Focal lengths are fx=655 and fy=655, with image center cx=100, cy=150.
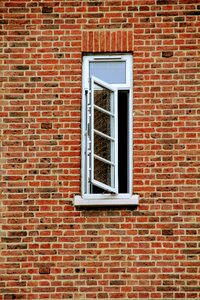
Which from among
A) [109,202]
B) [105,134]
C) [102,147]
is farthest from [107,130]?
[109,202]

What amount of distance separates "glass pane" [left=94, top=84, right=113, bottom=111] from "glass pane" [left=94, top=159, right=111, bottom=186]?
Answer: 729mm

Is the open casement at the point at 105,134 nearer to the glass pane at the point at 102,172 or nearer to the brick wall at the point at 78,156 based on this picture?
the glass pane at the point at 102,172

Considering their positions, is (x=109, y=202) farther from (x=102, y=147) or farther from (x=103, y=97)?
(x=103, y=97)

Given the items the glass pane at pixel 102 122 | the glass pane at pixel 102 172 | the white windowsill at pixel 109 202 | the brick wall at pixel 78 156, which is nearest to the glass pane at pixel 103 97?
the glass pane at pixel 102 122

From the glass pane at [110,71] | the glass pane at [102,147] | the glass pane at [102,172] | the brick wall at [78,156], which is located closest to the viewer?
the brick wall at [78,156]

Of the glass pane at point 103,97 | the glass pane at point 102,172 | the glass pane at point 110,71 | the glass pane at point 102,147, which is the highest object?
the glass pane at point 110,71

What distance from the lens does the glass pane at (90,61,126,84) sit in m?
8.62

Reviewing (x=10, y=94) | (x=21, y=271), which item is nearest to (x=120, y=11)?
(x=10, y=94)

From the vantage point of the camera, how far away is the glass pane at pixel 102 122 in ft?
27.7

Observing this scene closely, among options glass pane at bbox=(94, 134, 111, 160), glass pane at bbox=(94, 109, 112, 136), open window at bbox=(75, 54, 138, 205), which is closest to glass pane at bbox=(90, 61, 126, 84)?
open window at bbox=(75, 54, 138, 205)

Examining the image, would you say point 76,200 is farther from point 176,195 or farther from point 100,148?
point 176,195

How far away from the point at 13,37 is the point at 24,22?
0.25 metres

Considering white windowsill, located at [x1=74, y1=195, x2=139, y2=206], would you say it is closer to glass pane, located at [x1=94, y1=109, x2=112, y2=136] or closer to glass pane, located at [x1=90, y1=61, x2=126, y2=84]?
glass pane, located at [x1=94, y1=109, x2=112, y2=136]

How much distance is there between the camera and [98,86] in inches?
331
